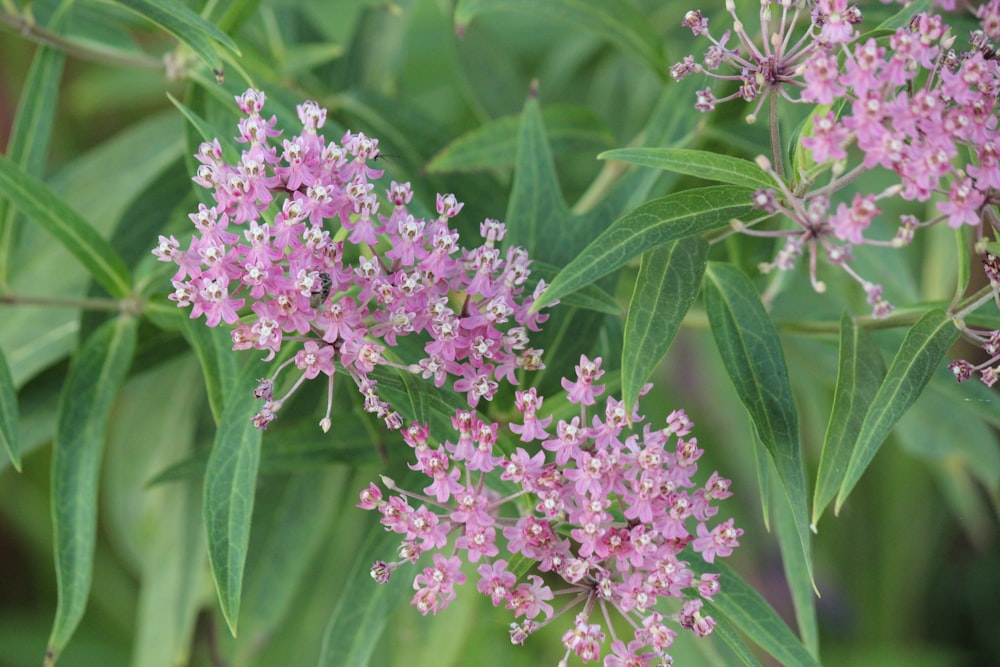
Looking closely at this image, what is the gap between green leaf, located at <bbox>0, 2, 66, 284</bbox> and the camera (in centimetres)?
119

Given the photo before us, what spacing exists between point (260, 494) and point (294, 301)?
0.71 meters

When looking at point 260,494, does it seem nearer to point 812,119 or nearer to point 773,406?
point 773,406

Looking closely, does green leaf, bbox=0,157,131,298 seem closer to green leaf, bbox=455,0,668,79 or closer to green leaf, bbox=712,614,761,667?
green leaf, bbox=455,0,668,79

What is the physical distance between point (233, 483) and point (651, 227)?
433 millimetres

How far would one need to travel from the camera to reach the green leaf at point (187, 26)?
3.04 feet

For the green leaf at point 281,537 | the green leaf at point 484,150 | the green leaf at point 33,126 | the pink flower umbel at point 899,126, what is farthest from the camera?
the green leaf at point 281,537

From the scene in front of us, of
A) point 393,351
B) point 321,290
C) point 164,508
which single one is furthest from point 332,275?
point 164,508

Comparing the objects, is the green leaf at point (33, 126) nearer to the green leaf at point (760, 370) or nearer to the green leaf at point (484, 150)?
the green leaf at point (484, 150)

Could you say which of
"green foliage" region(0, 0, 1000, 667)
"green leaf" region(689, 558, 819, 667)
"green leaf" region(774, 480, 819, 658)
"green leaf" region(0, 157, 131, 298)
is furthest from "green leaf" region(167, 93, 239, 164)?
"green leaf" region(774, 480, 819, 658)

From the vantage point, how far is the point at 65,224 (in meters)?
1.10

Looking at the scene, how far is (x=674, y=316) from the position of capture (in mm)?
833

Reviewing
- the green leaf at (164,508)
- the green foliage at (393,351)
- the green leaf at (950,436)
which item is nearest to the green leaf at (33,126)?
the green foliage at (393,351)

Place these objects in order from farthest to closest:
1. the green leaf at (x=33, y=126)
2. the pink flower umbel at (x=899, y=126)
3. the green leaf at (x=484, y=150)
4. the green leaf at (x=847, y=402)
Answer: the green leaf at (x=484, y=150), the green leaf at (x=33, y=126), the green leaf at (x=847, y=402), the pink flower umbel at (x=899, y=126)

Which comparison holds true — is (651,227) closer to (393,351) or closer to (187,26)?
(393,351)
